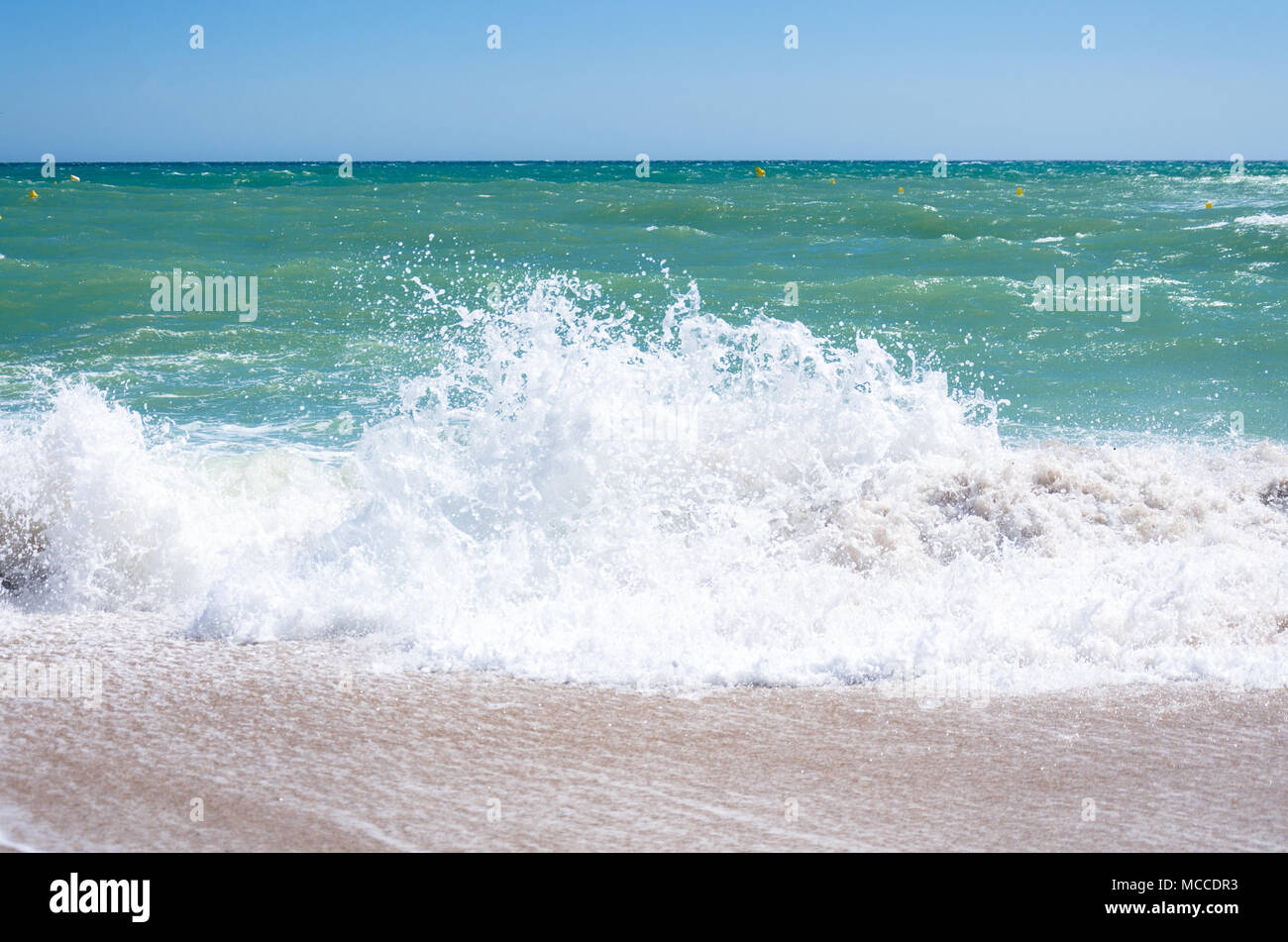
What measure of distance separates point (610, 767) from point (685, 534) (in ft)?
7.30

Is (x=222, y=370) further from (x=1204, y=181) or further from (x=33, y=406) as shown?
(x=1204, y=181)

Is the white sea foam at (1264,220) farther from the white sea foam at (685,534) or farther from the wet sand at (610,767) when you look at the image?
the wet sand at (610,767)

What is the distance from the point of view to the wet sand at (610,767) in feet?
10.8

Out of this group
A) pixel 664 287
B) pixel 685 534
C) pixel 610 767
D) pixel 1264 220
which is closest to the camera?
pixel 610 767

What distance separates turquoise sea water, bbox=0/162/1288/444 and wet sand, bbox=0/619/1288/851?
15.6 feet

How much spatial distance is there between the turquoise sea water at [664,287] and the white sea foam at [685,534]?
2.50 m

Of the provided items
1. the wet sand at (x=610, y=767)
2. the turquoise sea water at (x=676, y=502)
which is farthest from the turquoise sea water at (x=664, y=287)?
the wet sand at (x=610, y=767)

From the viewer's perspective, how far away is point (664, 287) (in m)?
15.3

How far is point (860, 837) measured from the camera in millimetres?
3279

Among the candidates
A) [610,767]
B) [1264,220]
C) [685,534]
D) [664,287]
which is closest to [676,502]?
[685,534]

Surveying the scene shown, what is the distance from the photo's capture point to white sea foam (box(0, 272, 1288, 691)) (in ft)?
15.6

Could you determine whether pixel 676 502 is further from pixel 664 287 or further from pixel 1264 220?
pixel 1264 220

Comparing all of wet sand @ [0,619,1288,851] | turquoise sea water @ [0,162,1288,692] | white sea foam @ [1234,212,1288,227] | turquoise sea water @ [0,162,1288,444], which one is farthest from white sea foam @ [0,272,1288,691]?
white sea foam @ [1234,212,1288,227]

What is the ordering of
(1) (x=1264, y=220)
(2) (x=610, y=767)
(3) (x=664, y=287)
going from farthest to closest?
(1) (x=1264, y=220)
(3) (x=664, y=287)
(2) (x=610, y=767)
